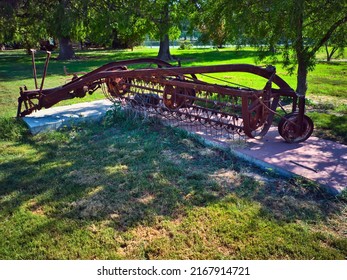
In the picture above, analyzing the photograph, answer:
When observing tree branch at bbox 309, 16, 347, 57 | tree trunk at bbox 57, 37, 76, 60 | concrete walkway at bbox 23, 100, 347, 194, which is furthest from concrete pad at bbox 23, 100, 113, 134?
tree trunk at bbox 57, 37, 76, 60

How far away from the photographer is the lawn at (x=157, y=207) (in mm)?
2453

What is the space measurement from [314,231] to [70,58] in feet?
69.1

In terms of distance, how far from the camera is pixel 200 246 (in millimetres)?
2463

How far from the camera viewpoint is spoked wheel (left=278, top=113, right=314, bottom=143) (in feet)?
13.4

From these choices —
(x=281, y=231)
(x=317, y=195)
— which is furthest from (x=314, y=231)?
(x=317, y=195)

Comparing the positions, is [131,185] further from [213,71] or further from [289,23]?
[289,23]

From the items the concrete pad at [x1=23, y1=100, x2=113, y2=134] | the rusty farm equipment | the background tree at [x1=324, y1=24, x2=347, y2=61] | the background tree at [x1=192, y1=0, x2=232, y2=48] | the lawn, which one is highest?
the background tree at [x1=192, y1=0, x2=232, y2=48]

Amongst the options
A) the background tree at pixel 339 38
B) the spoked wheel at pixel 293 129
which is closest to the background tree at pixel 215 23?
the background tree at pixel 339 38

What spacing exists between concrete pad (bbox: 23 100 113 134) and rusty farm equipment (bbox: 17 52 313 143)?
254mm

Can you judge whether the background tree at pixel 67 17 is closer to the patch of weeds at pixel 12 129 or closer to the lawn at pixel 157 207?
the patch of weeds at pixel 12 129

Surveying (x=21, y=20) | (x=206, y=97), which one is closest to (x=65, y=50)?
(x=21, y=20)

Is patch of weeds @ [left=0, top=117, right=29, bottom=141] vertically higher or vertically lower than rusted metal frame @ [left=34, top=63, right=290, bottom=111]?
lower

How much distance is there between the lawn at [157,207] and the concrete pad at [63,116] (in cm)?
87

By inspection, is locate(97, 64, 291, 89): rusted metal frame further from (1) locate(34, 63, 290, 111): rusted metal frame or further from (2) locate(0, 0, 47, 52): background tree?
(2) locate(0, 0, 47, 52): background tree
